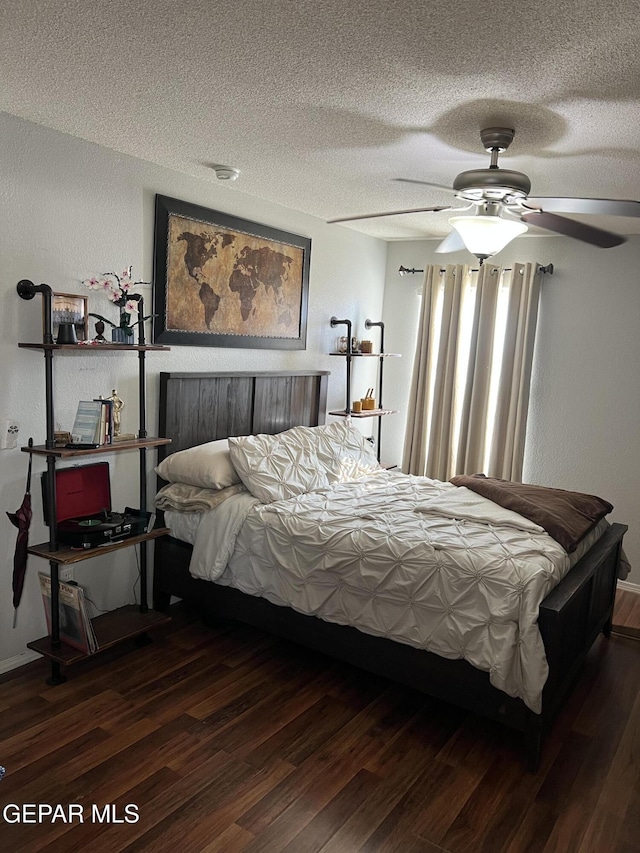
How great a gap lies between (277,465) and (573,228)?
1908 mm

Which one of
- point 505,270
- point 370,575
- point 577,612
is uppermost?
point 505,270

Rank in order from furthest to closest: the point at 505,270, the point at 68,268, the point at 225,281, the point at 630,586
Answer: the point at 505,270, the point at 630,586, the point at 225,281, the point at 68,268

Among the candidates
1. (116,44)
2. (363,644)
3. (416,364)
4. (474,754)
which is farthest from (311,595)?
(416,364)

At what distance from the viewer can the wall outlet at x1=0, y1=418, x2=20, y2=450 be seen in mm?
2895

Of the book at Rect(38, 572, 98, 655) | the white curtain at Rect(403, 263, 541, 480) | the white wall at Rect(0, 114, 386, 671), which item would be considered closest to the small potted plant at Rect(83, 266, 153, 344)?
the white wall at Rect(0, 114, 386, 671)

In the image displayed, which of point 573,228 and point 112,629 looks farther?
point 112,629

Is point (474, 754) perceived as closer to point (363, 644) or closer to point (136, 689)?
point (363, 644)

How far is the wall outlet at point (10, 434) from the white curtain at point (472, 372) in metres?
3.21

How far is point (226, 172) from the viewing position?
135 inches

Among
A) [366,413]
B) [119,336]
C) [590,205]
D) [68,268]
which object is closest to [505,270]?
[366,413]

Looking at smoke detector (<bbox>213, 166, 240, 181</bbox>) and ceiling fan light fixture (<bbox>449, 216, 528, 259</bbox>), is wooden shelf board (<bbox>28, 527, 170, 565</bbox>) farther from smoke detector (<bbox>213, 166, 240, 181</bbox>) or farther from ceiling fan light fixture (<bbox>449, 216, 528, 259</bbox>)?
ceiling fan light fixture (<bbox>449, 216, 528, 259</bbox>)

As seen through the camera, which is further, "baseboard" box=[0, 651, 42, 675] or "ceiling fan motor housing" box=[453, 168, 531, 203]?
"baseboard" box=[0, 651, 42, 675]

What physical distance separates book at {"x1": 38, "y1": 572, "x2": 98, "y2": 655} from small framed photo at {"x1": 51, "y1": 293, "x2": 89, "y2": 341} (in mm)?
1138

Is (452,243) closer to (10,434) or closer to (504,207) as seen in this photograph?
(504,207)
